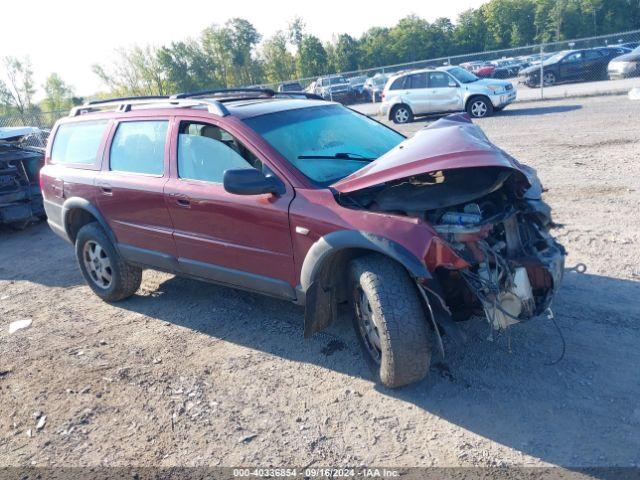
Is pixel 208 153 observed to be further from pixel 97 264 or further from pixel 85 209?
pixel 97 264

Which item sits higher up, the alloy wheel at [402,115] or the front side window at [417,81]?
the front side window at [417,81]

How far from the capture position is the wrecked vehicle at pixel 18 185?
884cm

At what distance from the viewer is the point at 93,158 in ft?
17.4

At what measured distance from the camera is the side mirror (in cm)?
356

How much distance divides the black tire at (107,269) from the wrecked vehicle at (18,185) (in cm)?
416

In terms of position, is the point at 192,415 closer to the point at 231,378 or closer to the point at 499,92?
the point at 231,378

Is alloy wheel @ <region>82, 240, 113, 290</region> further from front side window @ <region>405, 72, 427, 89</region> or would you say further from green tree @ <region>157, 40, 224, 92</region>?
green tree @ <region>157, 40, 224, 92</region>

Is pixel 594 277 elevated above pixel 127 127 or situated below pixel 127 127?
below

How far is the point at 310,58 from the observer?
5788 cm

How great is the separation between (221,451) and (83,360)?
1.88 meters

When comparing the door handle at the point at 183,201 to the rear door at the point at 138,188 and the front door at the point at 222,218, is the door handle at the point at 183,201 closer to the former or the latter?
the front door at the point at 222,218

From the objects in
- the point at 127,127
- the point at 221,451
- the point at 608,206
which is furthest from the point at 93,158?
the point at 608,206

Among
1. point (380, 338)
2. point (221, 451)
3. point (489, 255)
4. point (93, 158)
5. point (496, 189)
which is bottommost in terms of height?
point (221, 451)

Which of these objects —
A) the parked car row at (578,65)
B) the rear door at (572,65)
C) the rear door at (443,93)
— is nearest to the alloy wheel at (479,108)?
the rear door at (443,93)
